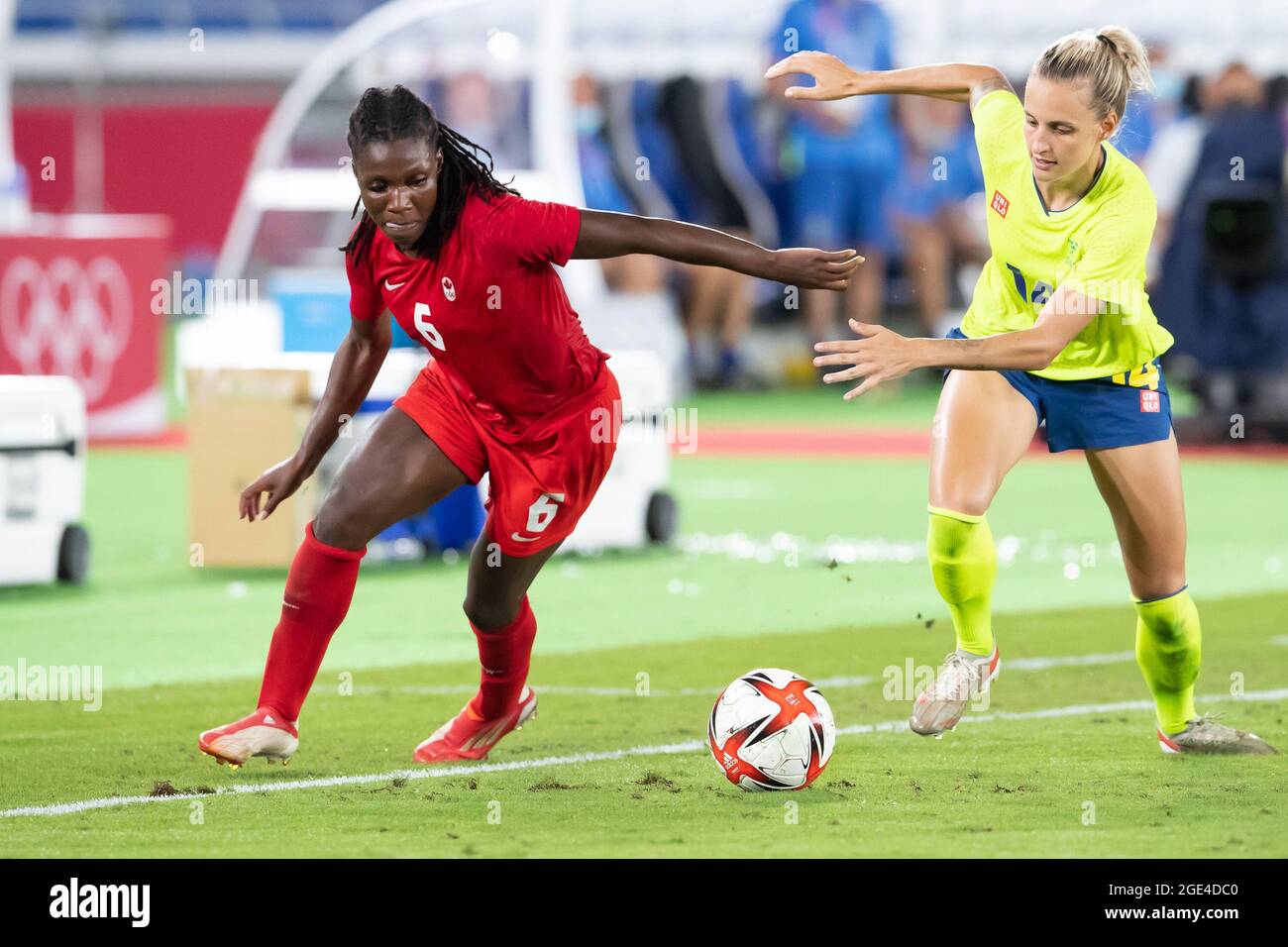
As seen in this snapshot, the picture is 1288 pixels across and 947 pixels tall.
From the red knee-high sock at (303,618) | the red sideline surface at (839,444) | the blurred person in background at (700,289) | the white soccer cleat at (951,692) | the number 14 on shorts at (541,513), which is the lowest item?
the white soccer cleat at (951,692)

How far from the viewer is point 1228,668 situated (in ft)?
29.0

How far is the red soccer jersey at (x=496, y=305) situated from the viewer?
645cm

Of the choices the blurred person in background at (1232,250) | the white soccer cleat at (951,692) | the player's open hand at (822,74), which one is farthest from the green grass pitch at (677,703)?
the blurred person in background at (1232,250)

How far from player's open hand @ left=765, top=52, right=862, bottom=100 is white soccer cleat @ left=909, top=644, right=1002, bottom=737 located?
6.07ft

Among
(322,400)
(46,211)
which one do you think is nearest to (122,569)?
(322,400)

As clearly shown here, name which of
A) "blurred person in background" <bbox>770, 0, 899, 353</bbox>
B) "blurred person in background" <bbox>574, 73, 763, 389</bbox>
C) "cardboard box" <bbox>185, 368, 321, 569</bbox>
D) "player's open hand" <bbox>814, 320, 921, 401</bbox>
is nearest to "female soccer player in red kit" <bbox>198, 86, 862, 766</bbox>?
"player's open hand" <bbox>814, 320, 921, 401</bbox>

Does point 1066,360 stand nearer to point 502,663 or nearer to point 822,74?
point 822,74

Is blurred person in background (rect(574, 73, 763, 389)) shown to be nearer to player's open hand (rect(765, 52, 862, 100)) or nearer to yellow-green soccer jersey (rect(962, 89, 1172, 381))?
player's open hand (rect(765, 52, 862, 100))

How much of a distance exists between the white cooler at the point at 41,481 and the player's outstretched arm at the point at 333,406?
4291mm

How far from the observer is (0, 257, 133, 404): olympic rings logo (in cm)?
1827

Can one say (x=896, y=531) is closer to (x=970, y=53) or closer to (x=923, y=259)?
(x=923, y=259)

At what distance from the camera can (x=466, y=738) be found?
7.11 meters

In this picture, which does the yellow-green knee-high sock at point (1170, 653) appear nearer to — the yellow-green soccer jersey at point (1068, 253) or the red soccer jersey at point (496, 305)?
the yellow-green soccer jersey at point (1068, 253)

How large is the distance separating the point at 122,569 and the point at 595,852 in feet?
22.3
